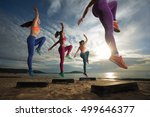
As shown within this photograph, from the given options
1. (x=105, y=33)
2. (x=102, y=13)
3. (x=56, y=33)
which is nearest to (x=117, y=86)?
(x=105, y=33)

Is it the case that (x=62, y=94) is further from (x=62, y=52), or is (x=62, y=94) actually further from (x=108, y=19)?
(x=62, y=52)

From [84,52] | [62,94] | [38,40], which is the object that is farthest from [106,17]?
[84,52]

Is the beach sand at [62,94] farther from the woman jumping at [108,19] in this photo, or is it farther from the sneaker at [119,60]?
the woman jumping at [108,19]

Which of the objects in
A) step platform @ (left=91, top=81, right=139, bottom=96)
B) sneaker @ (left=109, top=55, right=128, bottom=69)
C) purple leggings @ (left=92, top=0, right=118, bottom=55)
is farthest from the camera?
purple leggings @ (left=92, top=0, right=118, bottom=55)

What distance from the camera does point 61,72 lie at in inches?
395

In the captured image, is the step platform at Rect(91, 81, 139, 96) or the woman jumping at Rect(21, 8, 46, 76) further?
the woman jumping at Rect(21, 8, 46, 76)

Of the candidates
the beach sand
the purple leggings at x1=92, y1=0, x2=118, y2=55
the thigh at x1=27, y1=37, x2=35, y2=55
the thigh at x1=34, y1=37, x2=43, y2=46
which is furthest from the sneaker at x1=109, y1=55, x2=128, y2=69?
the thigh at x1=34, y1=37, x2=43, y2=46

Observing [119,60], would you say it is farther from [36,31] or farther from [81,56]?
[81,56]

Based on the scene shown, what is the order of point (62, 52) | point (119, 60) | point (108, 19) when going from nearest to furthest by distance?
point (119, 60) < point (108, 19) < point (62, 52)

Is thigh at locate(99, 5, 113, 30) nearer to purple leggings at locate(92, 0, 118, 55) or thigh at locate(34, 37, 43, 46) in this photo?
purple leggings at locate(92, 0, 118, 55)

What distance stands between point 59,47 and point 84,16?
3.81 meters

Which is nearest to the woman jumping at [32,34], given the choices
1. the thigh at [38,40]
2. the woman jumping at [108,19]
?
the thigh at [38,40]

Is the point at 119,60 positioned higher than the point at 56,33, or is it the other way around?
the point at 56,33

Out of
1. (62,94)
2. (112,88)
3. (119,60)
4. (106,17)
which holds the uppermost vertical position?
(106,17)
